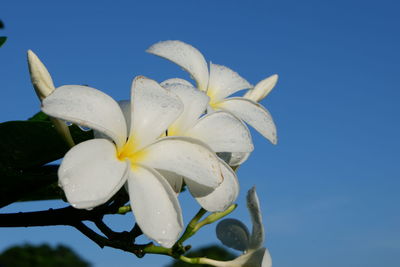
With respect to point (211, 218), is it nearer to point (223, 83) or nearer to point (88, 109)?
point (223, 83)

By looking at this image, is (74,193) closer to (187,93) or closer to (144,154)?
(144,154)

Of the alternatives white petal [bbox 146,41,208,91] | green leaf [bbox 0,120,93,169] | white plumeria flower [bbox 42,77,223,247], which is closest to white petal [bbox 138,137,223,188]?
white plumeria flower [bbox 42,77,223,247]

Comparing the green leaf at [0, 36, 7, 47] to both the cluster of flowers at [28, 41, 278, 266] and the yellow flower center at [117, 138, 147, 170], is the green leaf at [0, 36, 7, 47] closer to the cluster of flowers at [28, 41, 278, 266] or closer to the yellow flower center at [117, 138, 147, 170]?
the cluster of flowers at [28, 41, 278, 266]

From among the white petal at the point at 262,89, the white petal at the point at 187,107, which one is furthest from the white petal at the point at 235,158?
the white petal at the point at 262,89

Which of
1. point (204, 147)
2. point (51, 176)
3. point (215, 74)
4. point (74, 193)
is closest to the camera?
point (74, 193)

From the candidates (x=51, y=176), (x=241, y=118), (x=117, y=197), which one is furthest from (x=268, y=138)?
(x=51, y=176)

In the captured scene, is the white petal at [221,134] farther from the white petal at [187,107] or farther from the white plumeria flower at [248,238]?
the white plumeria flower at [248,238]
